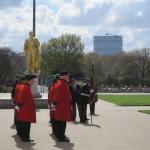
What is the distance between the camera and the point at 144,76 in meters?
101

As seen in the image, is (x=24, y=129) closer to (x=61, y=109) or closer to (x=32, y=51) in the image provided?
(x=61, y=109)

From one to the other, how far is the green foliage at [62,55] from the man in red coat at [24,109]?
3126 inches

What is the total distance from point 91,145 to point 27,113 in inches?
79.1

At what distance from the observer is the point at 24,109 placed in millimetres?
14492

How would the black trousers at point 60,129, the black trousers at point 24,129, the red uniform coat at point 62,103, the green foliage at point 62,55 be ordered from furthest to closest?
the green foliage at point 62,55 → the black trousers at point 24,129 → the black trousers at point 60,129 → the red uniform coat at point 62,103

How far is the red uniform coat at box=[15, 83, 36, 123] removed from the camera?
14430 millimetres

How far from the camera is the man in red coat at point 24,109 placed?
14.4 metres

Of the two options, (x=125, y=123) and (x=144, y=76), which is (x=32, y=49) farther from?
(x=144, y=76)

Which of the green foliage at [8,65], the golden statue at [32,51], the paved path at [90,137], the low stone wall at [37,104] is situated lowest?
the paved path at [90,137]

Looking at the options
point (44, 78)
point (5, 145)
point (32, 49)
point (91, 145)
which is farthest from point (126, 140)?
point (44, 78)

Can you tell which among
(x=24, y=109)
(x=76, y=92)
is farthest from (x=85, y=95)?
(x=24, y=109)

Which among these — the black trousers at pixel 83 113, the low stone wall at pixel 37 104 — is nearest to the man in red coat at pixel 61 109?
the black trousers at pixel 83 113

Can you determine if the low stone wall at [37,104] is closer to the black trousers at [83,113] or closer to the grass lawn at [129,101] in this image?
the grass lawn at [129,101]

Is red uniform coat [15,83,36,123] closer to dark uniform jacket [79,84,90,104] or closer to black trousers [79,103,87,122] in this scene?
black trousers [79,103,87,122]
